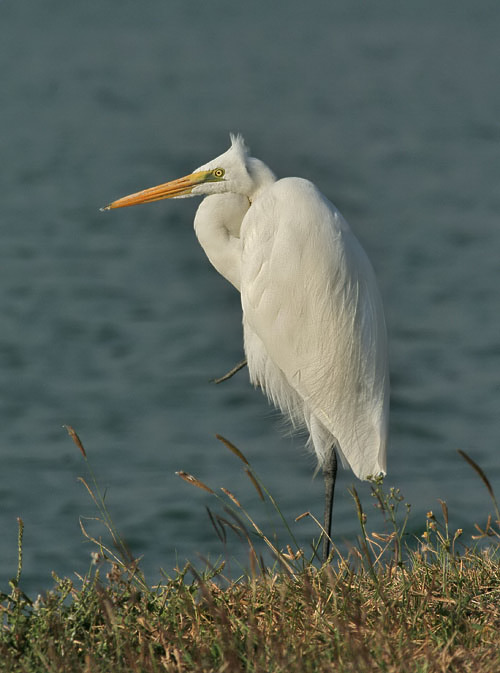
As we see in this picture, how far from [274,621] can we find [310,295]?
1456 mm

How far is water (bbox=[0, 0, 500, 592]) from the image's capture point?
7.61m

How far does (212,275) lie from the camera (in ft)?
36.1

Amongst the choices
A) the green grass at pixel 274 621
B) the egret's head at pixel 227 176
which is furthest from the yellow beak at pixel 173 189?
the green grass at pixel 274 621

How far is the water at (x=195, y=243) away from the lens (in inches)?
300

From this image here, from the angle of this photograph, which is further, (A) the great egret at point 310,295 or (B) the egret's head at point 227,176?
(B) the egret's head at point 227,176

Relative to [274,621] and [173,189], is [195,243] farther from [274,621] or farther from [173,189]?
[274,621]

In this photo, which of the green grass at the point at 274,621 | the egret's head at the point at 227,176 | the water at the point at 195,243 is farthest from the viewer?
the water at the point at 195,243

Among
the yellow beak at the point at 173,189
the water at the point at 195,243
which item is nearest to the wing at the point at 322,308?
the yellow beak at the point at 173,189

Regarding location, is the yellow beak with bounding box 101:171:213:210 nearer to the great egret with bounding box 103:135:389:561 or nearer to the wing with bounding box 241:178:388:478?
the great egret with bounding box 103:135:389:561

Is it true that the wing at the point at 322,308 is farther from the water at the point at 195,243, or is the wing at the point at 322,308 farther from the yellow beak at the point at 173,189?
the water at the point at 195,243

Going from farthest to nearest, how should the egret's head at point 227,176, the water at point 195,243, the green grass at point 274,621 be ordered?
the water at point 195,243
the egret's head at point 227,176
the green grass at point 274,621

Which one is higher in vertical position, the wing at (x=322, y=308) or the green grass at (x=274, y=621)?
the wing at (x=322, y=308)

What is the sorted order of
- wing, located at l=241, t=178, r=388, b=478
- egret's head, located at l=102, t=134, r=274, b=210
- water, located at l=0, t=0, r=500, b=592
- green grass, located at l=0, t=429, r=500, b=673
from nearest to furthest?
1. green grass, located at l=0, t=429, r=500, b=673
2. wing, located at l=241, t=178, r=388, b=478
3. egret's head, located at l=102, t=134, r=274, b=210
4. water, located at l=0, t=0, r=500, b=592

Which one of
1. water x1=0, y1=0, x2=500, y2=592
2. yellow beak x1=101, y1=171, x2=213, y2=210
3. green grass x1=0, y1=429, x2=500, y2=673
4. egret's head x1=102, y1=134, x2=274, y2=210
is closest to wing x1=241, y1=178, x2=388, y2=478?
egret's head x1=102, y1=134, x2=274, y2=210
